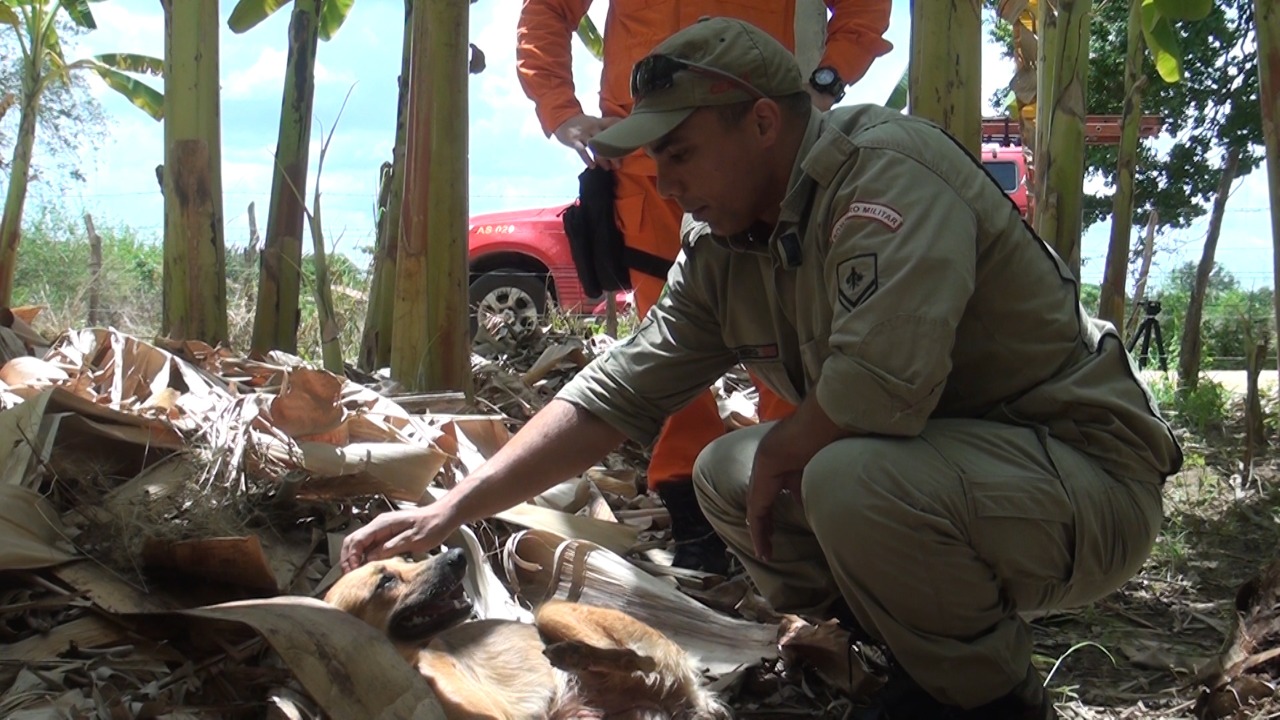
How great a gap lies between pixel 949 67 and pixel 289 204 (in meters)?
3.29

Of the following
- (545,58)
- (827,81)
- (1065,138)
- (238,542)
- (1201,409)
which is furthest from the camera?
(1201,409)

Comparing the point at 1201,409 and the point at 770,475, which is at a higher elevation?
the point at 770,475

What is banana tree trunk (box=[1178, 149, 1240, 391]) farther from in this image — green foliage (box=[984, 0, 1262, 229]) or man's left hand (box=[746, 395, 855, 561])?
man's left hand (box=[746, 395, 855, 561])

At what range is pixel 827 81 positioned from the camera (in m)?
3.32

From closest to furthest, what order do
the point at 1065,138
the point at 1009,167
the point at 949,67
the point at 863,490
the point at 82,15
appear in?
the point at 863,490 < the point at 949,67 < the point at 1065,138 < the point at 82,15 < the point at 1009,167

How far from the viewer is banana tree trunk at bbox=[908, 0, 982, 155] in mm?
2955

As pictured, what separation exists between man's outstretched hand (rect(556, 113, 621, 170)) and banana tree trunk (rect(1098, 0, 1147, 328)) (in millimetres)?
3124

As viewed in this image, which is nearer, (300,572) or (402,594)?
(402,594)

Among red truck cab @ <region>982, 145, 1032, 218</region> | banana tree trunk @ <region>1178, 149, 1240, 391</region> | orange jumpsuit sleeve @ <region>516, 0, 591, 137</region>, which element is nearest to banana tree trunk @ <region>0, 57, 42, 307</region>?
orange jumpsuit sleeve @ <region>516, 0, 591, 137</region>

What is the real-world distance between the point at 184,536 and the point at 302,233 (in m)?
2.83

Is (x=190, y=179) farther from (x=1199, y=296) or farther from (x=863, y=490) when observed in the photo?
(x=1199, y=296)

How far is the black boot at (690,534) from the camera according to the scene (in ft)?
11.1

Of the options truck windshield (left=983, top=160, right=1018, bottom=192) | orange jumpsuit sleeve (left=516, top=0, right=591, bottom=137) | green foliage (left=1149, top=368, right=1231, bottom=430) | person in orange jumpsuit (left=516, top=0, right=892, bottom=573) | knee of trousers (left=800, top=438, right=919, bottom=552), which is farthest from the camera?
truck windshield (left=983, top=160, right=1018, bottom=192)

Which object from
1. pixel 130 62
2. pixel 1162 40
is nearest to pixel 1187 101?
pixel 1162 40
